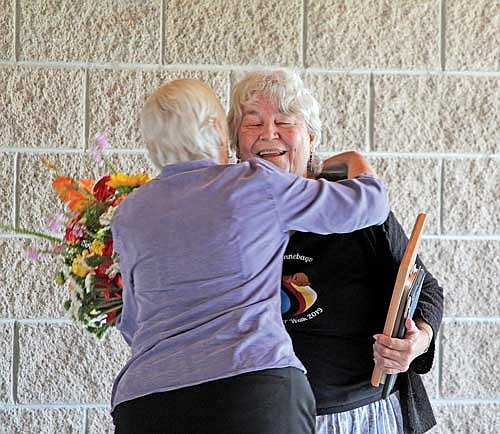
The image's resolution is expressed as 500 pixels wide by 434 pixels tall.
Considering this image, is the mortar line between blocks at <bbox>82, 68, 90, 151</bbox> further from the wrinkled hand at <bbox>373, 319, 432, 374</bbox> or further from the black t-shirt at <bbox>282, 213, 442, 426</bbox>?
the wrinkled hand at <bbox>373, 319, 432, 374</bbox>

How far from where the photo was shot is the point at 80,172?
2.80 meters

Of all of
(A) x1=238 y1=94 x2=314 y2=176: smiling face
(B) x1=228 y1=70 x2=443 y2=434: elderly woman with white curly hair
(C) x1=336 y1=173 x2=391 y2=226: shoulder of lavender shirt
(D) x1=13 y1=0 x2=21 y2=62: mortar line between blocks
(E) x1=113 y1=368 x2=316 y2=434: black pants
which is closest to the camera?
(E) x1=113 y1=368 x2=316 y2=434: black pants

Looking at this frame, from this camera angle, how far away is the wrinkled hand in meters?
1.92

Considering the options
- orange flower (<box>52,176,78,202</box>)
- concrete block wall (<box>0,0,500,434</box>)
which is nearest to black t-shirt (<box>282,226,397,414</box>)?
orange flower (<box>52,176,78,202</box>)

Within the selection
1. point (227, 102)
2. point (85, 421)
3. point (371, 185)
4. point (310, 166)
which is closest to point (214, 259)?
point (371, 185)

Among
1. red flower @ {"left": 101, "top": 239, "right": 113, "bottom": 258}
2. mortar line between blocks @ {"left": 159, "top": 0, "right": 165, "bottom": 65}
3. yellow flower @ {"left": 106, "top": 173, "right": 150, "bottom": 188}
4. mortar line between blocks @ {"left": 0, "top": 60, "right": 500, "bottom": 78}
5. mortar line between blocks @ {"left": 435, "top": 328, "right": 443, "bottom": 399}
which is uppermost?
mortar line between blocks @ {"left": 159, "top": 0, "right": 165, "bottom": 65}

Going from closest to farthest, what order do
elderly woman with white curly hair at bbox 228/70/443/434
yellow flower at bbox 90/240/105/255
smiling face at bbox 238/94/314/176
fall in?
yellow flower at bbox 90/240/105/255
elderly woman with white curly hair at bbox 228/70/443/434
smiling face at bbox 238/94/314/176

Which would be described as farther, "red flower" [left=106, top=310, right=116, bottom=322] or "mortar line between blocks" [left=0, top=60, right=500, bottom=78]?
"mortar line between blocks" [left=0, top=60, right=500, bottom=78]

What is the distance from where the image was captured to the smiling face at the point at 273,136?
6.91 ft

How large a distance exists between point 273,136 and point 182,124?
0.42 m

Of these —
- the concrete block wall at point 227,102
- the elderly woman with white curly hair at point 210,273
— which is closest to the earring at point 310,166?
the elderly woman with white curly hair at point 210,273

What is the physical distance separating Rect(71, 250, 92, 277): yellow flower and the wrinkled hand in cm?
61

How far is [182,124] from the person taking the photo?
1.73 metres

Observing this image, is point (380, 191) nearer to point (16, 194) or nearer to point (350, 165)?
point (350, 165)
